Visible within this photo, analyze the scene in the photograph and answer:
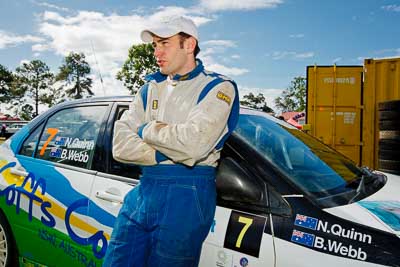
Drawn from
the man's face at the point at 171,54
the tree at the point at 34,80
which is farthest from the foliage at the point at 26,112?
the man's face at the point at 171,54

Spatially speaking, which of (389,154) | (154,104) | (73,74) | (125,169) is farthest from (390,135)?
(73,74)

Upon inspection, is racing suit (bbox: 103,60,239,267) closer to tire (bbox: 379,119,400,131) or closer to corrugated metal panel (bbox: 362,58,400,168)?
tire (bbox: 379,119,400,131)

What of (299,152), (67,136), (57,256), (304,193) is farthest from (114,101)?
(304,193)

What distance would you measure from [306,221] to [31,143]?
8.03ft

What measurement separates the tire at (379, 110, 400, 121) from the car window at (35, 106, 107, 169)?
4453 mm

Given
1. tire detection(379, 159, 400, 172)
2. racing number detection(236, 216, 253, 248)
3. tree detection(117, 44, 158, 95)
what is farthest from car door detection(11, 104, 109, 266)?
tree detection(117, 44, 158, 95)

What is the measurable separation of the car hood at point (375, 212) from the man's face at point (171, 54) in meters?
1.04

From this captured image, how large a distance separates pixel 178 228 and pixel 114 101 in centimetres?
143

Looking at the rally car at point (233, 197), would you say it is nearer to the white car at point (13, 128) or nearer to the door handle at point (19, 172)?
the door handle at point (19, 172)

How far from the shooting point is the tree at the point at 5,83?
222 feet

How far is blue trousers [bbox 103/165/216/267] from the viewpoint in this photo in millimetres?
1738

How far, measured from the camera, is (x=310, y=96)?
285 inches

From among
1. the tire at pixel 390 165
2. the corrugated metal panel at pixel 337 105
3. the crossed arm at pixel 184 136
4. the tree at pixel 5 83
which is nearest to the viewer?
the crossed arm at pixel 184 136

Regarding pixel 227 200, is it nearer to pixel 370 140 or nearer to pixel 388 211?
pixel 388 211
